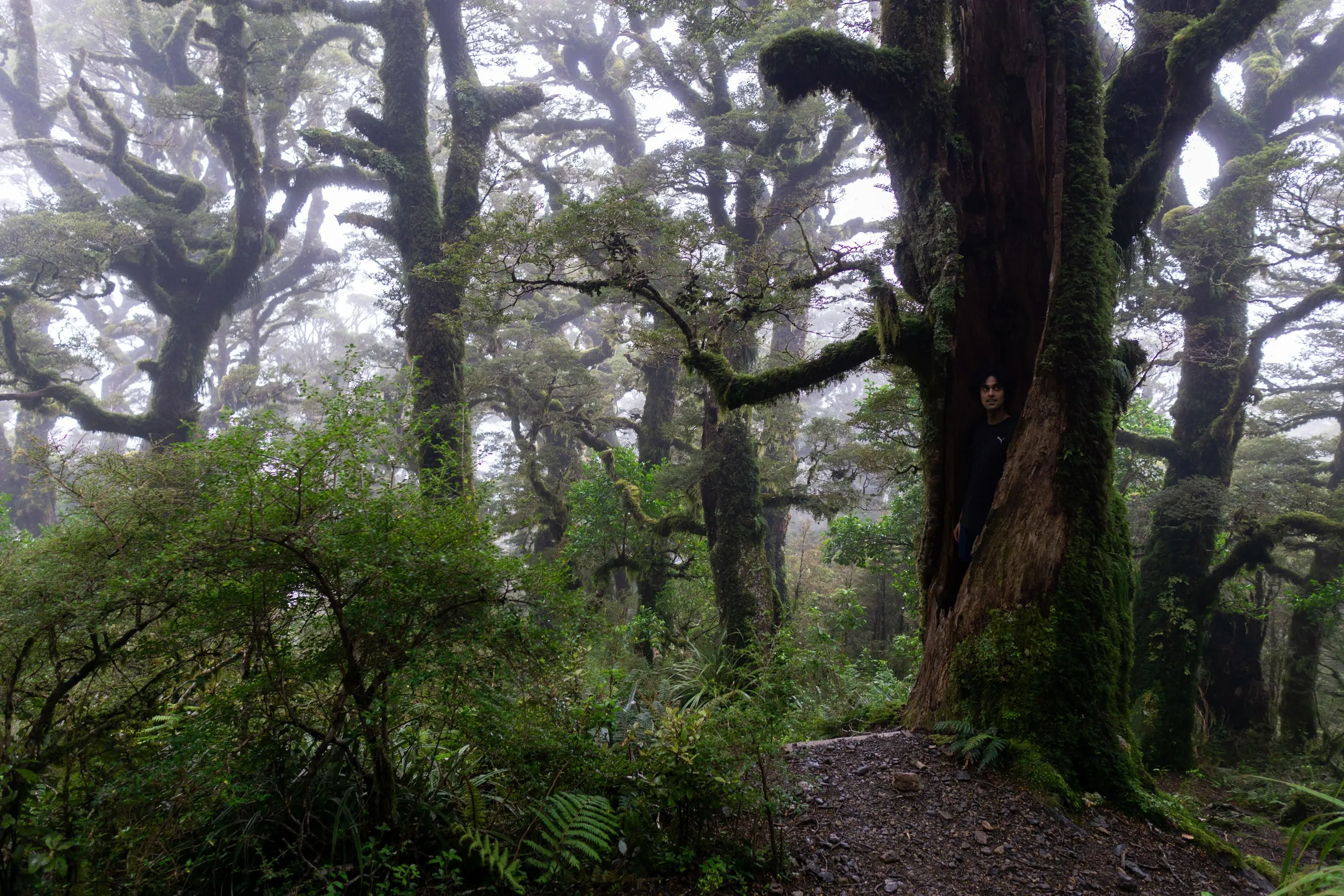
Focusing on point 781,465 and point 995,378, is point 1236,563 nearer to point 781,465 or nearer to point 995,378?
point 781,465

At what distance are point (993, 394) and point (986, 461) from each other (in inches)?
21.6

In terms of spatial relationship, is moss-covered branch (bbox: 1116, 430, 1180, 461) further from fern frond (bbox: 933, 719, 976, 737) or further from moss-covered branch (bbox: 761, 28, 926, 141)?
fern frond (bbox: 933, 719, 976, 737)

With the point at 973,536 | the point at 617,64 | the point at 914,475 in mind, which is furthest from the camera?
the point at 617,64

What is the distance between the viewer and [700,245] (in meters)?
8.47

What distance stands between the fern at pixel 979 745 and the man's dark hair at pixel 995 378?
2583 millimetres

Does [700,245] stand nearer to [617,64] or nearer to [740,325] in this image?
[740,325]

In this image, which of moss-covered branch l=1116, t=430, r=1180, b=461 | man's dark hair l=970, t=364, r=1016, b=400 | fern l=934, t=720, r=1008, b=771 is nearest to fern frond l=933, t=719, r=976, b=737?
fern l=934, t=720, r=1008, b=771

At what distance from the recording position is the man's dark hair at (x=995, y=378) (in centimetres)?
536

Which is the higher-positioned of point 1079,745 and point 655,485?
point 655,485

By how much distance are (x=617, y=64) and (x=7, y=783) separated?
2401 centimetres

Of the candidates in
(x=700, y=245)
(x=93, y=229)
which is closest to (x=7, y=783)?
(x=700, y=245)

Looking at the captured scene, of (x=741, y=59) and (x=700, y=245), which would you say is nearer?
(x=700, y=245)

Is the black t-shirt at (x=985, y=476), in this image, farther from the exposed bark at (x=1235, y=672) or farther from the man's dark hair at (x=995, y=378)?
the exposed bark at (x=1235, y=672)

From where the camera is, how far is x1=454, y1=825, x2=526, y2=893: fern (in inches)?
99.1
